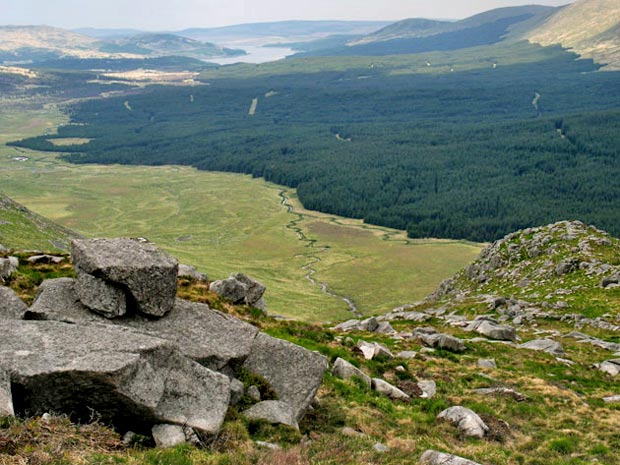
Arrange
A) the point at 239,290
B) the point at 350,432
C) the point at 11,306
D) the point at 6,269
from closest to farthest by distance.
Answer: the point at 350,432 < the point at 11,306 < the point at 6,269 < the point at 239,290

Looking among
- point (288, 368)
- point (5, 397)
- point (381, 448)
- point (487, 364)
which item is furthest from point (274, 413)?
point (487, 364)

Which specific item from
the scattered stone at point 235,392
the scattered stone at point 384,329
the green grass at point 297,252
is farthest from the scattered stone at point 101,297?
the green grass at point 297,252

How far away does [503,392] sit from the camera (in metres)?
31.7

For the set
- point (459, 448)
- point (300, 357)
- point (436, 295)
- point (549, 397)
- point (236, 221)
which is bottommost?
point (236, 221)

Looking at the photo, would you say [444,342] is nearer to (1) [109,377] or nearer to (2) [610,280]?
(2) [610,280]

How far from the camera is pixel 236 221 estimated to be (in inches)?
7466

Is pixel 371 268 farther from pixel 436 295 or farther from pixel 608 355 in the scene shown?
pixel 608 355

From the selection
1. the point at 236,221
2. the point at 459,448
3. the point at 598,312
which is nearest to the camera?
the point at 459,448

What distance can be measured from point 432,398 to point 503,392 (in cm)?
456

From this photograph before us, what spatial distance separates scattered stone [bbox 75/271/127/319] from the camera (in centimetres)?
2416

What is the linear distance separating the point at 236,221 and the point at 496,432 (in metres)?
167

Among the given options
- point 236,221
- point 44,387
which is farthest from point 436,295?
point 236,221

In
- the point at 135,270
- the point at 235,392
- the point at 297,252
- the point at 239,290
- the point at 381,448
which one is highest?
the point at 135,270

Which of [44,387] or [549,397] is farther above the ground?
[44,387]
